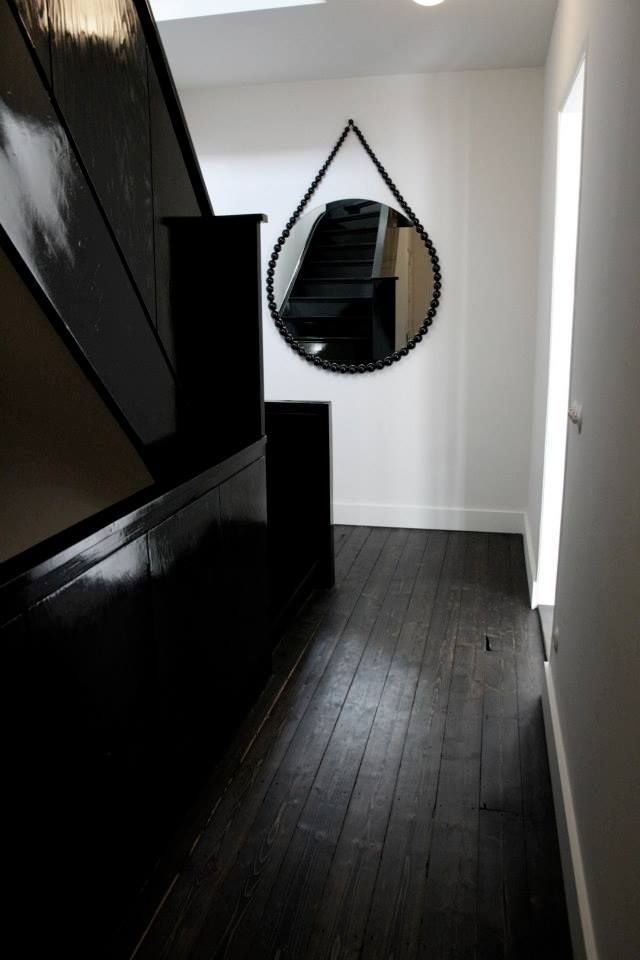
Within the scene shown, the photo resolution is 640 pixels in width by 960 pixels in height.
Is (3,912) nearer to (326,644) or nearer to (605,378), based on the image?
(605,378)

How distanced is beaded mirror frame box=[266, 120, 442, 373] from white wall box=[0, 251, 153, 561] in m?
2.36

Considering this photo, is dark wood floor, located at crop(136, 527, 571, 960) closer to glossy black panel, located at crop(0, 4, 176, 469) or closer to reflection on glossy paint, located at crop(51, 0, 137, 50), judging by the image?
glossy black panel, located at crop(0, 4, 176, 469)

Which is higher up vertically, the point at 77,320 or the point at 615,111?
the point at 615,111

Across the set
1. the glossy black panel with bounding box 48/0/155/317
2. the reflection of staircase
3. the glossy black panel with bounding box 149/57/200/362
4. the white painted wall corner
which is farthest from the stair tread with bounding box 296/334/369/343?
the glossy black panel with bounding box 48/0/155/317

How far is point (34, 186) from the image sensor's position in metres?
1.68

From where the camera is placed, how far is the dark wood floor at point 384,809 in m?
1.77

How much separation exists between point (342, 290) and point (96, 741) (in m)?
3.41

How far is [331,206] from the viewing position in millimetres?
4594

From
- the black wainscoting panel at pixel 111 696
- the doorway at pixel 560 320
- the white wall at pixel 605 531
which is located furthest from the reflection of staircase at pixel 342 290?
the black wainscoting panel at pixel 111 696

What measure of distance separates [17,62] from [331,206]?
311cm

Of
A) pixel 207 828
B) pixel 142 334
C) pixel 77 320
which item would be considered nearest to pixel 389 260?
pixel 142 334

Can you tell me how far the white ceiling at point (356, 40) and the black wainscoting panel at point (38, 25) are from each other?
6.50 ft

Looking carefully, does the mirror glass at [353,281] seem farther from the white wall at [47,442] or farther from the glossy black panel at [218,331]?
the white wall at [47,442]

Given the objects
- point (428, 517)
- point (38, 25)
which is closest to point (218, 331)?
point (38, 25)
